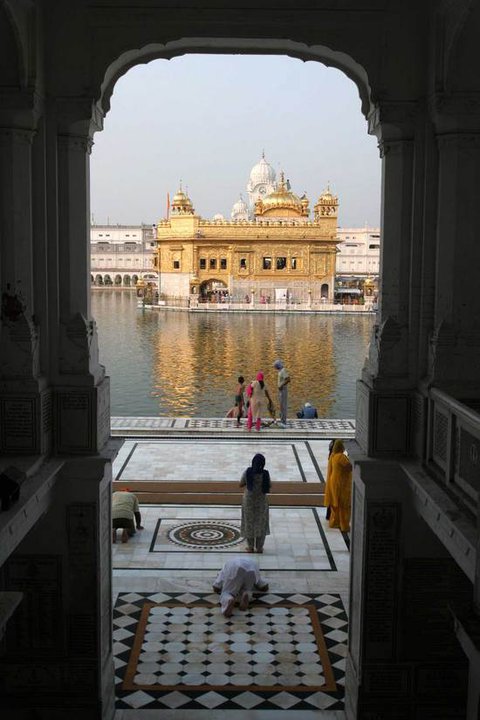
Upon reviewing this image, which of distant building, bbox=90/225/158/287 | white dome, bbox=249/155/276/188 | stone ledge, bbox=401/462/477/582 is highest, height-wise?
white dome, bbox=249/155/276/188

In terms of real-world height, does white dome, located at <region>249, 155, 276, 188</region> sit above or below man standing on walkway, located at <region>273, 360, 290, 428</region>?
above

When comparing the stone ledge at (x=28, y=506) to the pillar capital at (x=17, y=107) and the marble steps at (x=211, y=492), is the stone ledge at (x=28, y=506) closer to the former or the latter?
the pillar capital at (x=17, y=107)

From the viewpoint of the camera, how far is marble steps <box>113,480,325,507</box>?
6.71m

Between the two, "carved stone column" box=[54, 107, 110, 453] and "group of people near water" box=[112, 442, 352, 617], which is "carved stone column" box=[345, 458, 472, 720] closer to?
"carved stone column" box=[54, 107, 110, 453]

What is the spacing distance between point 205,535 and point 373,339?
2.85 metres

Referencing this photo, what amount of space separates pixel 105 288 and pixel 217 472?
2092 inches

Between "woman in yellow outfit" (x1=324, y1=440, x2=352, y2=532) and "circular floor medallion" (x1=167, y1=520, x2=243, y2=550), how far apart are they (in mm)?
755

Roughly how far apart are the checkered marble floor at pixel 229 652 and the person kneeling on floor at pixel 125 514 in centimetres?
89

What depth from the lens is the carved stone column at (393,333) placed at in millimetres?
3469

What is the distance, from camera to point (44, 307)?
342 cm

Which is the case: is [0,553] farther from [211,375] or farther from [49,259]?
[211,375]

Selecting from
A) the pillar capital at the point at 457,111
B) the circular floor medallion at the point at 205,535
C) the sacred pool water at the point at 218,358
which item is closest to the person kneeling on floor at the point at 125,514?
the circular floor medallion at the point at 205,535

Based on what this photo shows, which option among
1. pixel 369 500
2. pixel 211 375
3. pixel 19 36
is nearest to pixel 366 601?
pixel 369 500

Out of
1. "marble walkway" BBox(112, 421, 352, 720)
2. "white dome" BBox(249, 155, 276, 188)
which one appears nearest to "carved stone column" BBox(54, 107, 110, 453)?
"marble walkway" BBox(112, 421, 352, 720)
